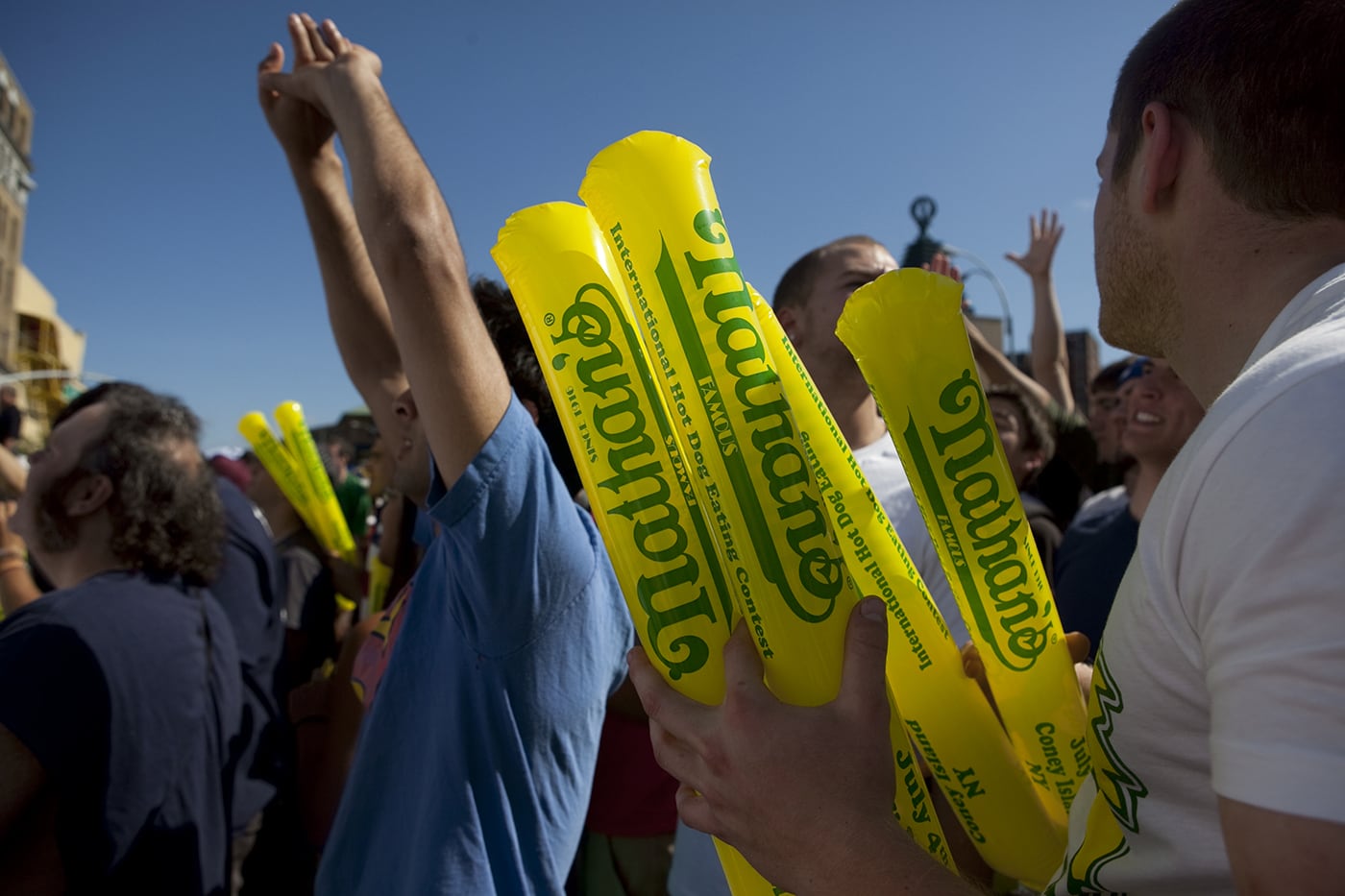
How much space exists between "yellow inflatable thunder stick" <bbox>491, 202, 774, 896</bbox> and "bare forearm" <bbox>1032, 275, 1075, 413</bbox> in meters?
4.39

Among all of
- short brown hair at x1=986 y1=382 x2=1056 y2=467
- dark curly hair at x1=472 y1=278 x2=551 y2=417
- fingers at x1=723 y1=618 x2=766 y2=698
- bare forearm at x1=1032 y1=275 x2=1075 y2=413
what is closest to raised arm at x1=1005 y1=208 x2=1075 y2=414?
bare forearm at x1=1032 y1=275 x2=1075 y2=413

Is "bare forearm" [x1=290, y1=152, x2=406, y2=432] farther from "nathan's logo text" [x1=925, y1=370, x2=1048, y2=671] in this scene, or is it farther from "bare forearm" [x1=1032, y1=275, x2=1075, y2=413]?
"bare forearm" [x1=1032, y1=275, x2=1075, y2=413]

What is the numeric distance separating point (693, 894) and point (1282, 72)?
1954mm

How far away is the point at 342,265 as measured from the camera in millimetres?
2406

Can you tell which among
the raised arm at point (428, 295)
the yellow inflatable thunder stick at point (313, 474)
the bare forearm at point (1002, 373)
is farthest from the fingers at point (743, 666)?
the yellow inflatable thunder stick at point (313, 474)

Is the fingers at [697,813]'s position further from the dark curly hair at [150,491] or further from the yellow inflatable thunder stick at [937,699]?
the dark curly hair at [150,491]

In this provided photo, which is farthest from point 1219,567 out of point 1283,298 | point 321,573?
point 321,573

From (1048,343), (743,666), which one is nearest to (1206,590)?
(743,666)

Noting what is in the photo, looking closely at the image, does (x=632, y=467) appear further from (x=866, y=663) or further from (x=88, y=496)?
(x=88, y=496)

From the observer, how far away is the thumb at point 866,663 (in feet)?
2.87

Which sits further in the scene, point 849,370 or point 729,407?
point 849,370

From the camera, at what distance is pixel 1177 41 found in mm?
948

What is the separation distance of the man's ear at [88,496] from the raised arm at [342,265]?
775 mm

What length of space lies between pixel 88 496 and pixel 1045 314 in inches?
186
